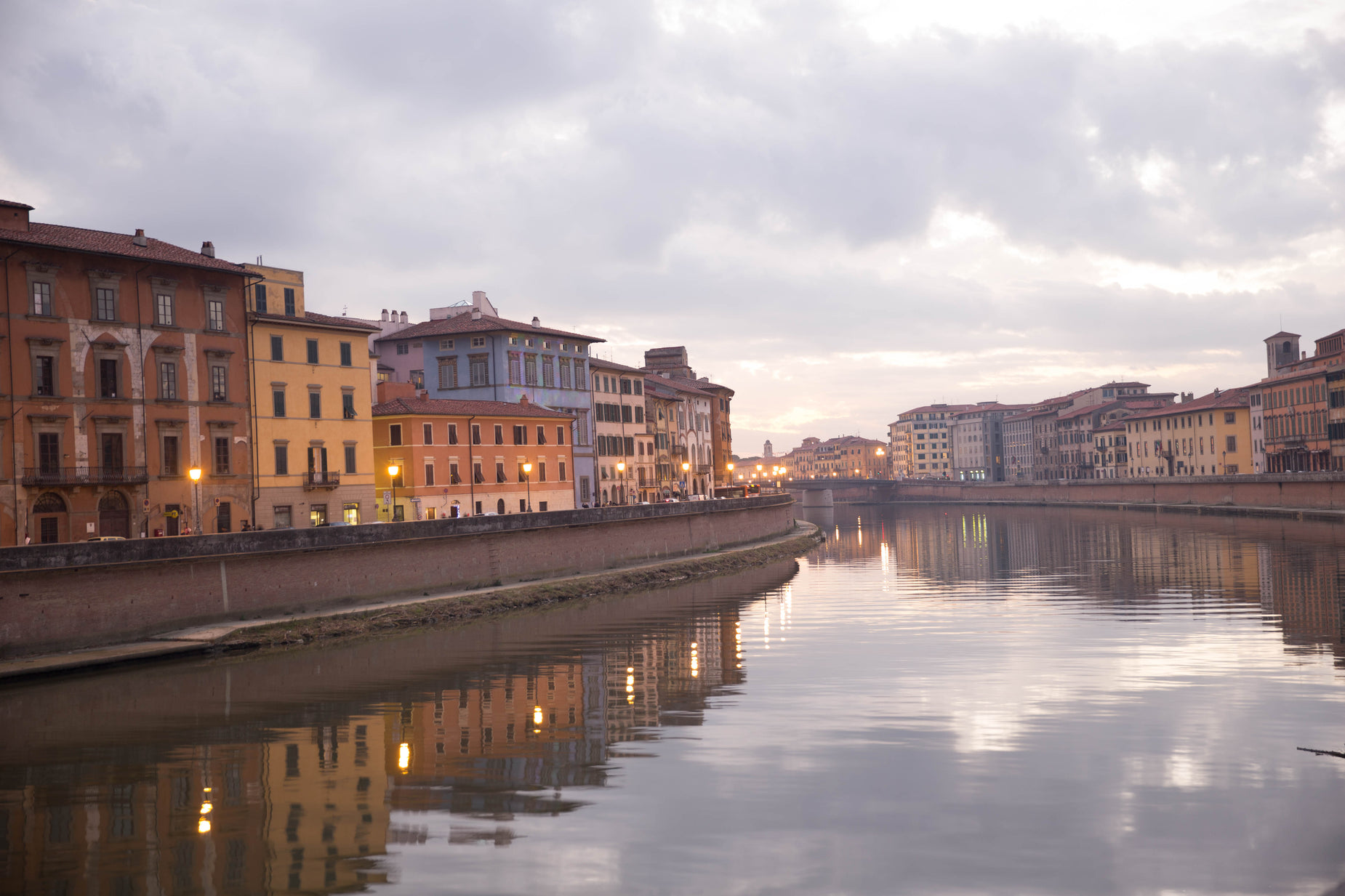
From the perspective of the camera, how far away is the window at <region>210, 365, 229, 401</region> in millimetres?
50484

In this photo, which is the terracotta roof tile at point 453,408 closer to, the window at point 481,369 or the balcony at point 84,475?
the window at point 481,369

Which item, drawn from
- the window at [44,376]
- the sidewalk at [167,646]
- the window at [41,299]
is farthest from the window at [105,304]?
the sidewalk at [167,646]

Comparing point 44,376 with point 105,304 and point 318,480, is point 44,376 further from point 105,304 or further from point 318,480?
point 318,480

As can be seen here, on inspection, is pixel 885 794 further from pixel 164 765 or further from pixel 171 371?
pixel 171 371

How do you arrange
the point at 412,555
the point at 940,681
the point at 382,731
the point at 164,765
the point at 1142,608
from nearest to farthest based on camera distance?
the point at 164,765
the point at 382,731
the point at 940,681
the point at 1142,608
the point at 412,555

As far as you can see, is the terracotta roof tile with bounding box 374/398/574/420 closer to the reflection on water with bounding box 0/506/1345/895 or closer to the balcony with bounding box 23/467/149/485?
the balcony with bounding box 23/467/149/485

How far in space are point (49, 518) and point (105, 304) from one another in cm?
847

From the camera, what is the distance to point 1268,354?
444ft

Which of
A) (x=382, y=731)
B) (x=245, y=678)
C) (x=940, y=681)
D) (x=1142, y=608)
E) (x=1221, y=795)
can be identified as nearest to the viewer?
(x=1221, y=795)

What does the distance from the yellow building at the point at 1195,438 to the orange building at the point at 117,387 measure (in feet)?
333

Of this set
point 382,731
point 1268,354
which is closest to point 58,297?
point 382,731

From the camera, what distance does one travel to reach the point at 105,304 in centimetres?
4606

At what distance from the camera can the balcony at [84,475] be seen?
143 feet

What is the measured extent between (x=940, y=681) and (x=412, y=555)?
24410 mm
